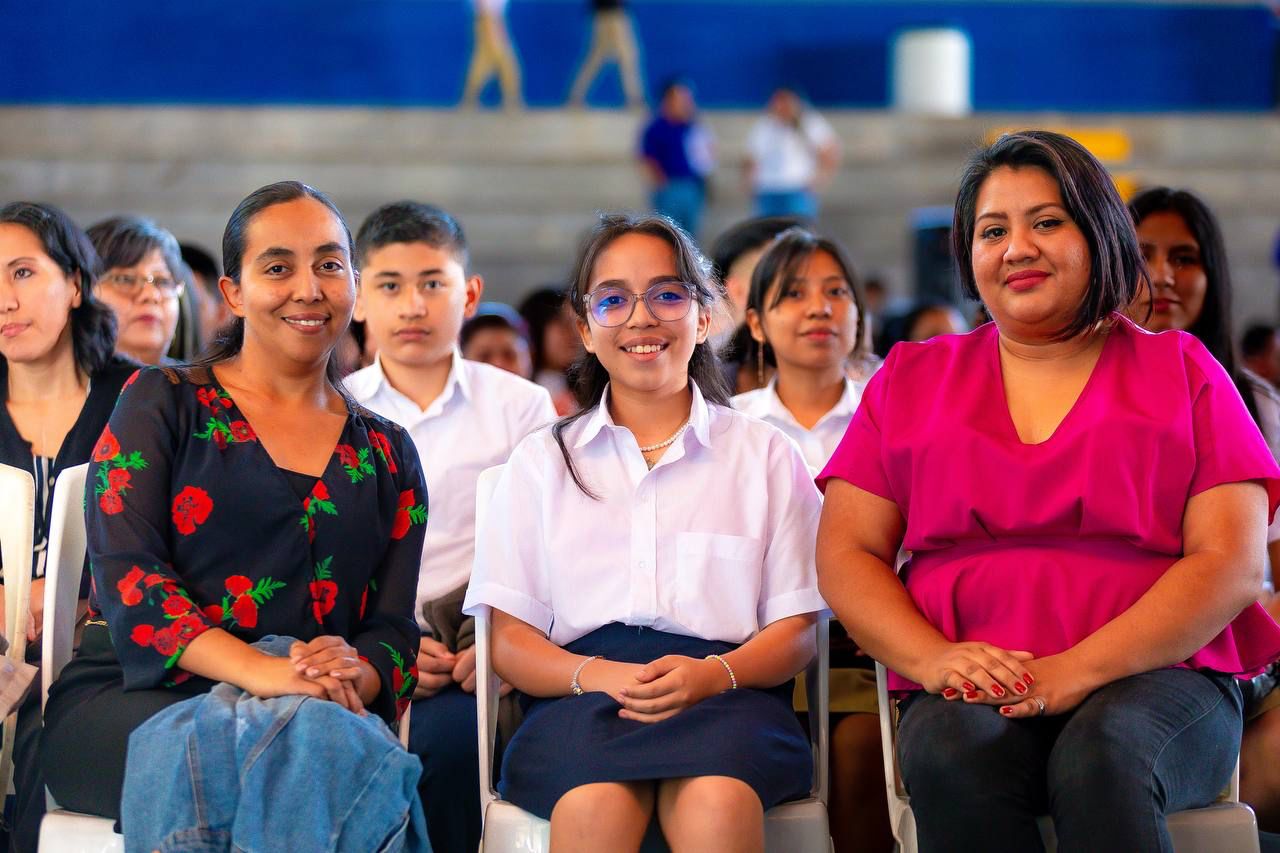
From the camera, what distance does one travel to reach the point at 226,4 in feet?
37.3

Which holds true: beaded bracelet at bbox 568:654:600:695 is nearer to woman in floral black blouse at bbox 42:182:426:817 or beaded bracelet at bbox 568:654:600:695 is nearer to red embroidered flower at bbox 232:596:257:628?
woman in floral black blouse at bbox 42:182:426:817

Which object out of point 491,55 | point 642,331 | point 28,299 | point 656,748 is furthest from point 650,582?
point 491,55

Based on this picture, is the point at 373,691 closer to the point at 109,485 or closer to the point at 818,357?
the point at 109,485

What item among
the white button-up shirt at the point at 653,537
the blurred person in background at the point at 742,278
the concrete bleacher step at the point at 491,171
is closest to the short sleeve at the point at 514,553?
the white button-up shirt at the point at 653,537

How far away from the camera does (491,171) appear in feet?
33.3

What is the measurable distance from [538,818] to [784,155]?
7.85 meters

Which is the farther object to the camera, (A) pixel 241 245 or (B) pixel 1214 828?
(A) pixel 241 245

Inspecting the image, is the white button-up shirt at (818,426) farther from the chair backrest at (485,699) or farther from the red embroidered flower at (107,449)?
the red embroidered flower at (107,449)

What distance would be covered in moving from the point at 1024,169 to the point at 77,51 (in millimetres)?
10543

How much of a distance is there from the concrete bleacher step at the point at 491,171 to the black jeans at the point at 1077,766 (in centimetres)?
796

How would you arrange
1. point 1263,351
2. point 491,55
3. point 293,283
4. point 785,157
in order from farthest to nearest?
point 491,55 < point 785,157 < point 1263,351 < point 293,283

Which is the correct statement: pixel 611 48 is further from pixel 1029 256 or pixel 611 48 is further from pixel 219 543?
pixel 219 543

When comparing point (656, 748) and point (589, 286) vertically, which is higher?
point (589, 286)

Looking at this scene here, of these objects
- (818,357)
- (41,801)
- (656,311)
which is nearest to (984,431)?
(656,311)
